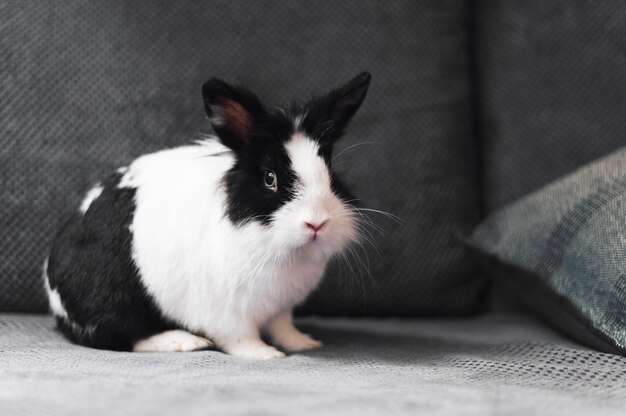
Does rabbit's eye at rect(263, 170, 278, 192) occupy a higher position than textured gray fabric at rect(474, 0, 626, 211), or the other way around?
textured gray fabric at rect(474, 0, 626, 211)

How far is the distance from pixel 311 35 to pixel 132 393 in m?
0.96

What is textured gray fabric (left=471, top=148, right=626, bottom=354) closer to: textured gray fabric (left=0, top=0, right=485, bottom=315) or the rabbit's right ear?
textured gray fabric (left=0, top=0, right=485, bottom=315)

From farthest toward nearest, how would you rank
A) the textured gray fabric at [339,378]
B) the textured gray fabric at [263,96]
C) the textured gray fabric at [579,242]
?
1. the textured gray fabric at [263,96]
2. the textured gray fabric at [579,242]
3. the textured gray fabric at [339,378]

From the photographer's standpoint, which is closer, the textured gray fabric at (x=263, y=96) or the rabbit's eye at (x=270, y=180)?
the rabbit's eye at (x=270, y=180)

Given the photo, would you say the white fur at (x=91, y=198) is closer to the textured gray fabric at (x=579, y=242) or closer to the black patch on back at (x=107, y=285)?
the black patch on back at (x=107, y=285)

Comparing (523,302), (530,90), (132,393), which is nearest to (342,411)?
(132,393)

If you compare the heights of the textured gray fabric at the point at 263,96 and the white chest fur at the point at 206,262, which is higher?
the textured gray fabric at the point at 263,96

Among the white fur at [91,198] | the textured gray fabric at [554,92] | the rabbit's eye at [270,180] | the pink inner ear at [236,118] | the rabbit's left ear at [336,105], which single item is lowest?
the white fur at [91,198]

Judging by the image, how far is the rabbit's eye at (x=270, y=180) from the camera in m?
1.23

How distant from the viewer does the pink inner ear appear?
1.23m

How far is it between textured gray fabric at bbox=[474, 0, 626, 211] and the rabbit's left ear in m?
0.53

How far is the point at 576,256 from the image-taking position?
1279 millimetres

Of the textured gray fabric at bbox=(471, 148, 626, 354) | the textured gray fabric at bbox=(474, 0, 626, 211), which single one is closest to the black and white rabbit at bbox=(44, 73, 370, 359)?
the textured gray fabric at bbox=(471, 148, 626, 354)

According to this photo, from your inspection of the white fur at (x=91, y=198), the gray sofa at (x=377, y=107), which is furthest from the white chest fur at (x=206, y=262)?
the gray sofa at (x=377, y=107)
